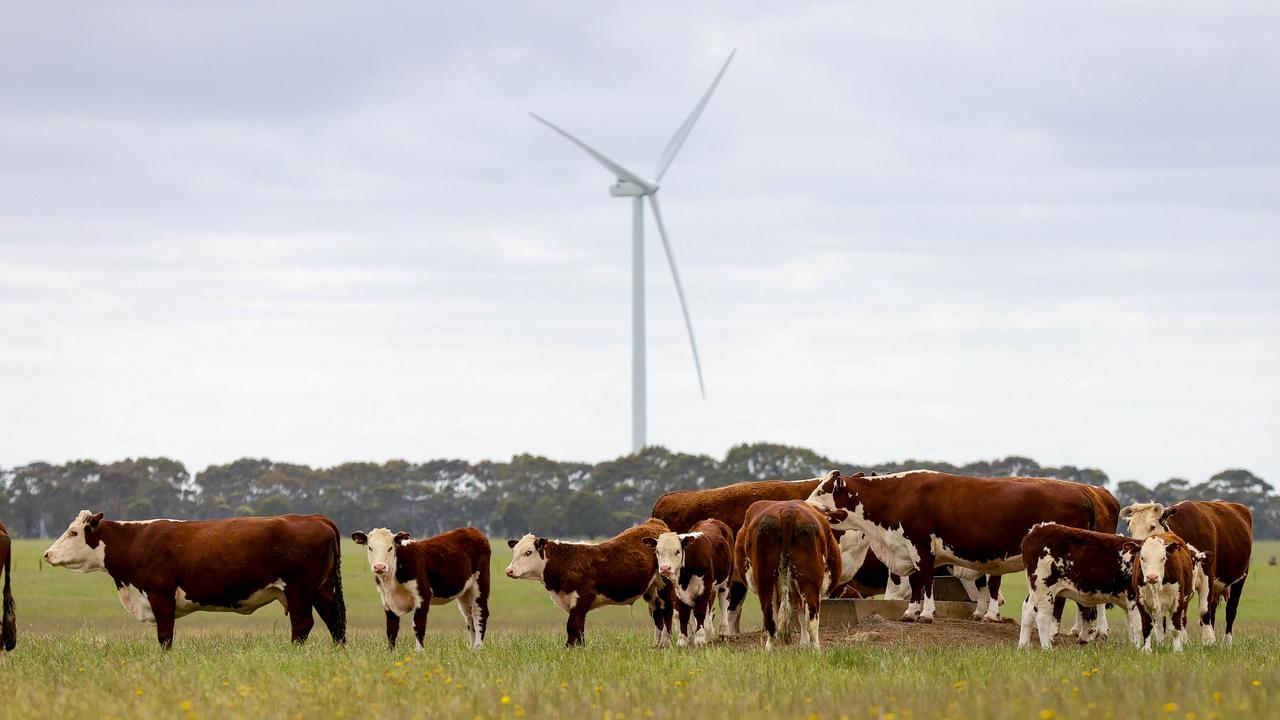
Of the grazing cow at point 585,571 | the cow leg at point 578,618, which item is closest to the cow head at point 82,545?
the grazing cow at point 585,571

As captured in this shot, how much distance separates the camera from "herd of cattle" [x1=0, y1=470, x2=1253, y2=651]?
55.6ft

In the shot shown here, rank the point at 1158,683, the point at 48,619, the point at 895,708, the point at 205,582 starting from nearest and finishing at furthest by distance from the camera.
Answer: the point at 895,708
the point at 1158,683
the point at 205,582
the point at 48,619

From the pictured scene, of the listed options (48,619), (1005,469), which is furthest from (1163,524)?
(1005,469)

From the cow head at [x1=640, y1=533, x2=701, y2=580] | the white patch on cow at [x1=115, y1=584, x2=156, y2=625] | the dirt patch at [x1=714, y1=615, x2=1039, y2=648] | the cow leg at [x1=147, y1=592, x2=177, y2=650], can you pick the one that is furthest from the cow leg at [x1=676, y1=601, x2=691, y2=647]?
the white patch on cow at [x1=115, y1=584, x2=156, y2=625]

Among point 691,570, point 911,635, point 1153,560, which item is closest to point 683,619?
point 691,570

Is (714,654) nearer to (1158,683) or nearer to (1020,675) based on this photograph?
(1020,675)

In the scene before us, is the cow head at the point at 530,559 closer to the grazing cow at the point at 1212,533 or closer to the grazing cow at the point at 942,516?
the grazing cow at the point at 942,516

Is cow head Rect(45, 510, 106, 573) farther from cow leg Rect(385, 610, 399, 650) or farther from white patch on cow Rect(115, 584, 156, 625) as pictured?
cow leg Rect(385, 610, 399, 650)

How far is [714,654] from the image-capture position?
15117 mm

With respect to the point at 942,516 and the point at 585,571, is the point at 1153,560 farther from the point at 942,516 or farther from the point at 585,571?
the point at 585,571

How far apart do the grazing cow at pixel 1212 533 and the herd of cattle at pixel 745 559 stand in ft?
0.09

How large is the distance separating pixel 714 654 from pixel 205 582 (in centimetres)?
707

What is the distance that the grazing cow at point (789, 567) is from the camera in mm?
16516

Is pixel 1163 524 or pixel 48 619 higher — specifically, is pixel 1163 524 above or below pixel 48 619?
above
